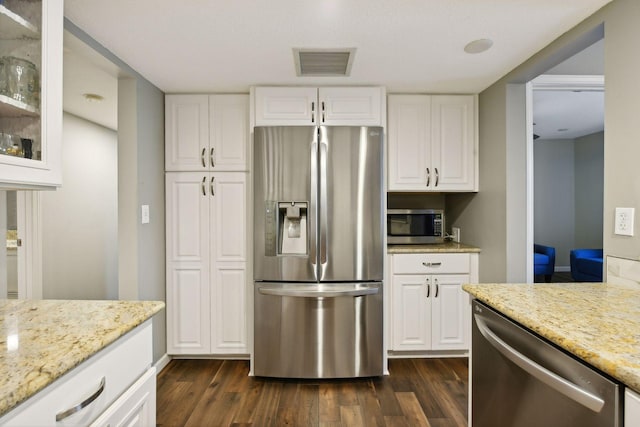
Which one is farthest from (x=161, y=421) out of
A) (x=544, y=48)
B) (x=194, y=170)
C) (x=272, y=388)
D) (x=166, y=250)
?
(x=544, y=48)

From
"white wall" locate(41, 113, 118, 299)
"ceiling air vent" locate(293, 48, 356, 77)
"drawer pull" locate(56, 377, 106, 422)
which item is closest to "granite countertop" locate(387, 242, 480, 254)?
"ceiling air vent" locate(293, 48, 356, 77)

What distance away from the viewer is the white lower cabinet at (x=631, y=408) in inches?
25.9

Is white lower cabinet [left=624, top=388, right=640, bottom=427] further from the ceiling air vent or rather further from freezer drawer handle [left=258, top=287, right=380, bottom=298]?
the ceiling air vent

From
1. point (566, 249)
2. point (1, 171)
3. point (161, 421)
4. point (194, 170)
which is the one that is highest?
point (194, 170)

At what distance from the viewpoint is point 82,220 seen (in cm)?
368

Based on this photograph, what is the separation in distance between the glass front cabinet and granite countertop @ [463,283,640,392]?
64.2 inches

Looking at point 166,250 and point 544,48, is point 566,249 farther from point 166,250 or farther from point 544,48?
point 166,250

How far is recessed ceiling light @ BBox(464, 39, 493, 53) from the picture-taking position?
6.03 feet

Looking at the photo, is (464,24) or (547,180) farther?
(547,180)

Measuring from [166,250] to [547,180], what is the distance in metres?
6.39

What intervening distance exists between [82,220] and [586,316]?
4402mm

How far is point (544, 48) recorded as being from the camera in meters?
1.90

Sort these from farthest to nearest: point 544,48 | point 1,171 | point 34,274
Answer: point 34,274, point 544,48, point 1,171

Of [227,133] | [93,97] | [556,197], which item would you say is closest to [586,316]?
[227,133]
